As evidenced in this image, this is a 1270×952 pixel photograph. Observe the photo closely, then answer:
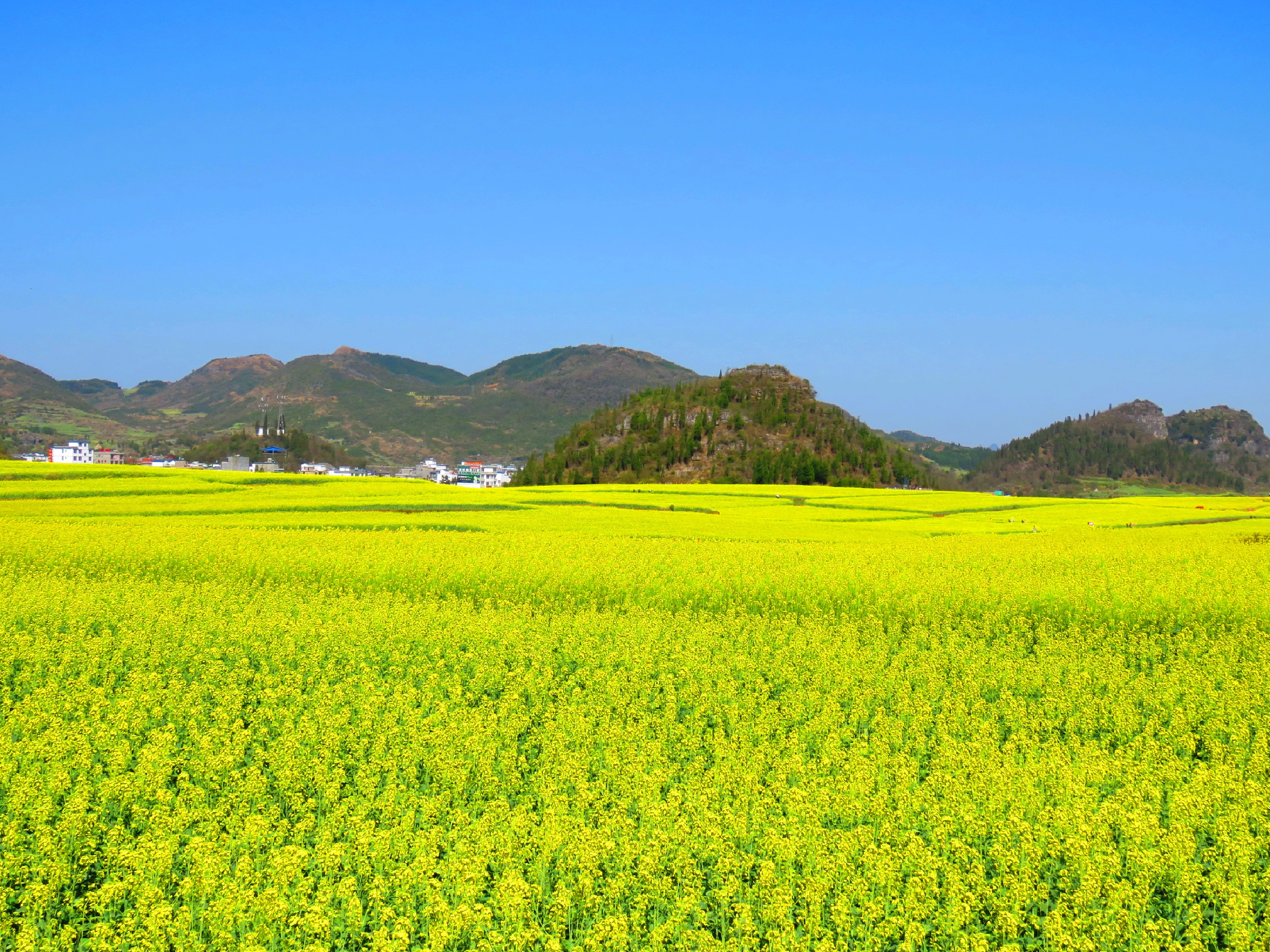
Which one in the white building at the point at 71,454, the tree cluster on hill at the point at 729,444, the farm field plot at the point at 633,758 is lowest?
the farm field plot at the point at 633,758

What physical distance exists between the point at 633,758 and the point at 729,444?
519 ft

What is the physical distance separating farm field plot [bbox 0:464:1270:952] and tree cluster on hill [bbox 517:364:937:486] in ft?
422

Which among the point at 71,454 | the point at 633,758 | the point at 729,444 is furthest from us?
the point at 71,454

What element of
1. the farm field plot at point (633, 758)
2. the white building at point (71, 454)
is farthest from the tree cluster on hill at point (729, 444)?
the farm field plot at point (633, 758)

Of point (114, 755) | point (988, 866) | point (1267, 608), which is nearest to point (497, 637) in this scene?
point (114, 755)

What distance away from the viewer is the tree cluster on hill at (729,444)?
149 metres

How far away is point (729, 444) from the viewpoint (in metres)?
164

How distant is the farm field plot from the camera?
5.49 meters

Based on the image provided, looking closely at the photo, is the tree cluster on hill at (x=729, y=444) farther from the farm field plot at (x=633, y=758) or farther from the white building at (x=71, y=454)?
the farm field plot at (x=633, y=758)

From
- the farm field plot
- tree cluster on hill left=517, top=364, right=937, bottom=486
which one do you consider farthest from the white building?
the farm field plot

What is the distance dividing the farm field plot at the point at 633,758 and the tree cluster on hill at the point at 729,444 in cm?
12850

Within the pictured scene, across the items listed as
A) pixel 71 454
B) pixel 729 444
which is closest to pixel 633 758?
pixel 729 444

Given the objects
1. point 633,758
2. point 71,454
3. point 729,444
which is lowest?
point 633,758

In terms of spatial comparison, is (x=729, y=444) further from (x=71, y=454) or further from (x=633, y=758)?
(x=633, y=758)
